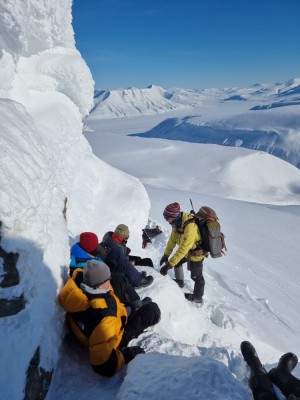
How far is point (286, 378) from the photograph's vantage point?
9.54 ft

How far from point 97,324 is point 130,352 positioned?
20.6 inches

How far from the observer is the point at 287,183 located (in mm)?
33938

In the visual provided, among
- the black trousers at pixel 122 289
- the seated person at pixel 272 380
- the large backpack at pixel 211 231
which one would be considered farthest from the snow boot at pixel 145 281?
the seated person at pixel 272 380

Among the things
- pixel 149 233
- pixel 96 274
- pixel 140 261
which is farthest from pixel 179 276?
pixel 149 233

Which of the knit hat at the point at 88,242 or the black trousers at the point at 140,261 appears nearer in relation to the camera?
the knit hat at the point at 88,242

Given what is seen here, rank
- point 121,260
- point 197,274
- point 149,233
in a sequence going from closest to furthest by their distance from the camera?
point 121,260
point 197,274
point 149,233

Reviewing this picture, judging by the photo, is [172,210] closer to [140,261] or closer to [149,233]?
[140,261]

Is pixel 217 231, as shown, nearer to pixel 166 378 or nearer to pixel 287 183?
pixel 166 378

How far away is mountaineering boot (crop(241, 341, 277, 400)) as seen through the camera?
258cm

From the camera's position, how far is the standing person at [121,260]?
12.7 feet

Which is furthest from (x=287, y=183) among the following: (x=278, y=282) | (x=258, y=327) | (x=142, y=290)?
(x=142, y=290)

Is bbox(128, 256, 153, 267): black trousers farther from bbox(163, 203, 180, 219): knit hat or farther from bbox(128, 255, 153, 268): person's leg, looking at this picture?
bbox(163, 203, 180, 219): knit hat

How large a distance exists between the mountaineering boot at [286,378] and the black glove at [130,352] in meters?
1.20

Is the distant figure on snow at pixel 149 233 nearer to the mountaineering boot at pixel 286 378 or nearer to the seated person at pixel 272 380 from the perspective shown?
the seated person at pixel 272 380
